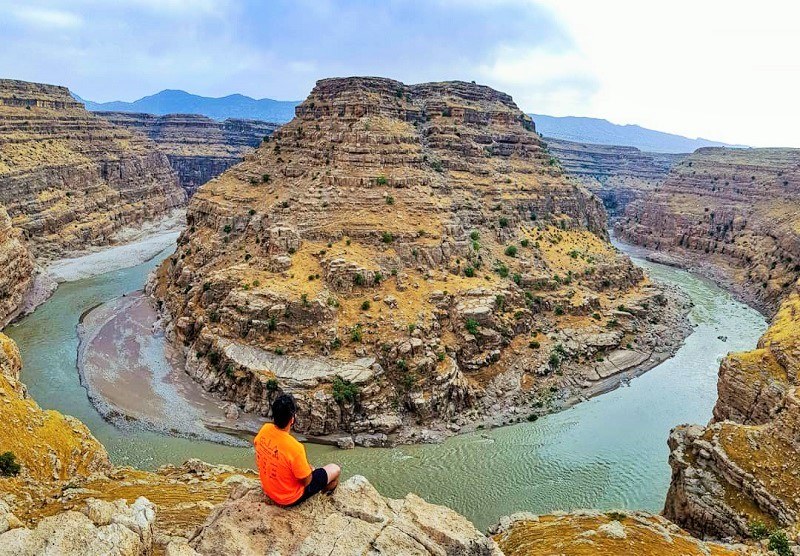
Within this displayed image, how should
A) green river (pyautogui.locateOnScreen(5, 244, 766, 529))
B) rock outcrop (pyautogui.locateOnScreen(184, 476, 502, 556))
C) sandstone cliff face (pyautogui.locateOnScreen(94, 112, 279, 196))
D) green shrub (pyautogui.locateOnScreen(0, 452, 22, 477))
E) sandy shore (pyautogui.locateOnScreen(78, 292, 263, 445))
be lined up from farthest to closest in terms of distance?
1. sandstone cliff face (pyautogui.locateOnScreen(94, 112, 279, 196))
2. sandy shore (pyautogui.locateOnScreen(78, 292, 263, 445))
3. green river (pyautogui.locateOnScreen(5, 244, 766, 529))
4. green shrub (pyautogui.locateOnScreen(0, 452, 22, 477))
5. rock outcrop (pyautogui.locateOnScreen(184, 476, 502, 556))

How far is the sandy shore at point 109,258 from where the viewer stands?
62366mm

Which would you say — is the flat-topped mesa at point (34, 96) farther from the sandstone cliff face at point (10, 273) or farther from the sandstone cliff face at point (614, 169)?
the sandstone cliff face at point (614, 169)

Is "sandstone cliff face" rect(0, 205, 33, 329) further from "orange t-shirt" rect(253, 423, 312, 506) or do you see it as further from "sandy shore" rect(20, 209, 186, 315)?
"orange t-shirt" rect(253, 423, 312, 506)

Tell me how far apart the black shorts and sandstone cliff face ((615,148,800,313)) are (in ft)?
226

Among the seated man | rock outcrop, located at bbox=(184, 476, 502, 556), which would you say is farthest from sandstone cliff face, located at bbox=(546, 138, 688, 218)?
the seated man

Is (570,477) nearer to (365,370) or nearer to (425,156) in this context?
(365,370)

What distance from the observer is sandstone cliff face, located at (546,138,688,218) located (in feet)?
440

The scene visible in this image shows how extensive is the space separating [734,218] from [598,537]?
90.4 metres

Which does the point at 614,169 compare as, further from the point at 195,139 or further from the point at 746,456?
the point at 746,456

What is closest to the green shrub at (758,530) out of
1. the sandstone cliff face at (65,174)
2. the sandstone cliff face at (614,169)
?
the sandstone cliff face at (65,174)

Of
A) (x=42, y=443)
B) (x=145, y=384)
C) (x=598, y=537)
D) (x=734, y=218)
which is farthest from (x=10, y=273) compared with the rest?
(x=734, y=218)

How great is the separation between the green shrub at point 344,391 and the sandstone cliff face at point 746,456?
1859 centimetres

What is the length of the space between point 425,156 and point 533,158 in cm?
1595

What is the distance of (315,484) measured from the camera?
10773 mm
